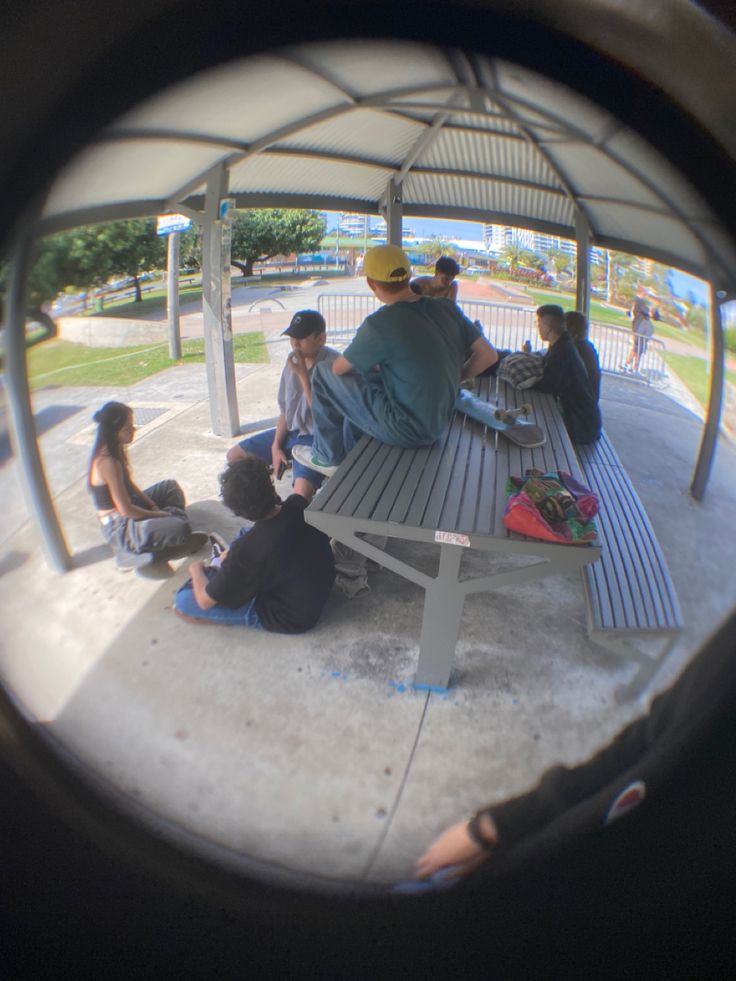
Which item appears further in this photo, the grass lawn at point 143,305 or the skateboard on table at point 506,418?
the skateboard on table at point 506,418

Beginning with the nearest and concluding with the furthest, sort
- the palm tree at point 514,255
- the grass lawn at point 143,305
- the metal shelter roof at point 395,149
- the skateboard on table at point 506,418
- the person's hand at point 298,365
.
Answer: the metal shelter roof at point 395,149 → the grass lawn at point 143,305 → the palm tree at point 514,255 → the person's hand at point 298,365 → the skateboard on table at point 506,418

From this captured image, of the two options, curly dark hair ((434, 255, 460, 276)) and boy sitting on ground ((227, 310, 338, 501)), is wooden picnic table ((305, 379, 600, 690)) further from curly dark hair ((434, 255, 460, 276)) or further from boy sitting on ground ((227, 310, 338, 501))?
curly dark hair ((434, 255, 460, 276))

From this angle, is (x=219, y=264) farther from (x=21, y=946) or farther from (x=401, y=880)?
(x=21, y=946)

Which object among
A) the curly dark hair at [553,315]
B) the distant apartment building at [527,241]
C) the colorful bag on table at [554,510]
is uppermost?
the distant apartment building at [527,241]

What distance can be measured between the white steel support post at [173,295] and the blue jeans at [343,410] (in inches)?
9.2

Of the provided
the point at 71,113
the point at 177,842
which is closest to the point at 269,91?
the point at 71,113

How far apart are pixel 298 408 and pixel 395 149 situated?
355mm

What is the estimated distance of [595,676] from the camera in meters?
0.70

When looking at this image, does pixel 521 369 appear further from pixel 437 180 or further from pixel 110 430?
pixel 110 430

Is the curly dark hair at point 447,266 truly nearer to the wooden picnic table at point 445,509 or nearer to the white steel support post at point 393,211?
the white steel support post at point 393,211

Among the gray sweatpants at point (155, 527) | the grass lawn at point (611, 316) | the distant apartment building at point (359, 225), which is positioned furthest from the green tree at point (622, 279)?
the gray sweatpants at point (155, 527)

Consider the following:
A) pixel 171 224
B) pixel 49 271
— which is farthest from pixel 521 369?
pixel 49 271

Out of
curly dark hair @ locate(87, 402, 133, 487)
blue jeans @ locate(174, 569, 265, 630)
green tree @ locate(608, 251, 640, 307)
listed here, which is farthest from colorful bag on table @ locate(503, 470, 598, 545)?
curly dark hair @ locate(87, 402, 133, 487)

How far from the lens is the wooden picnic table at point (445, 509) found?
0.78m
